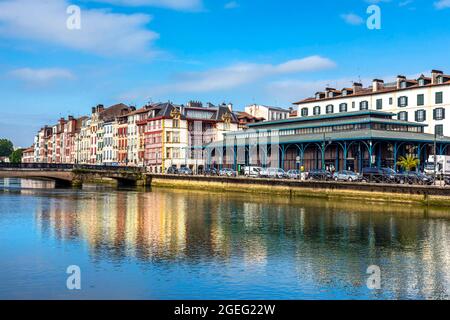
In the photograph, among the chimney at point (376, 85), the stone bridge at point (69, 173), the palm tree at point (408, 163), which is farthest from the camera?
the chimney at point (376, 85)

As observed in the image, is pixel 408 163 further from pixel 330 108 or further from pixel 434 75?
pixel 330 108

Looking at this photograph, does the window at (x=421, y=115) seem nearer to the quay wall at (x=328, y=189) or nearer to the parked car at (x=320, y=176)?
the parked car at (x=320, y=176)

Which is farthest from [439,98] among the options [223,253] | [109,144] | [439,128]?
[109,144]

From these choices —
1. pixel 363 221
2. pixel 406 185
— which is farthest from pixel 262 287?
pixel 406 185

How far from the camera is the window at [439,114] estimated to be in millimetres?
88438

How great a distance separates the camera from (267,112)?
443 ft

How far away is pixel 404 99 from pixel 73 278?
8244 cm

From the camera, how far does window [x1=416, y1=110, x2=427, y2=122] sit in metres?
91.1

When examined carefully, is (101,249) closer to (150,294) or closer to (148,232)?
(148,232)

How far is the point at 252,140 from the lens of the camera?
322ft

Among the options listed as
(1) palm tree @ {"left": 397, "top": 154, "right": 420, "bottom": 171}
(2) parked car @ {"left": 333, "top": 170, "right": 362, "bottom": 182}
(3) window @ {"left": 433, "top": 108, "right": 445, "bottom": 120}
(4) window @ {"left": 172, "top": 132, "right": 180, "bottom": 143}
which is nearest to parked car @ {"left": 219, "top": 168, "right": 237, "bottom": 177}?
(2) parked car @ {"left": 333, "top": 170, "right": 362, "bottom": 182}

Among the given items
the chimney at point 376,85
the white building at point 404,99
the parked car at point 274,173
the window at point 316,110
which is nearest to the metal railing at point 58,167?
the parked car at point 274,173

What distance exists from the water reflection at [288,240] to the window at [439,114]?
41917mm

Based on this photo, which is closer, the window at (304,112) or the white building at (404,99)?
the white building at (404,99)
